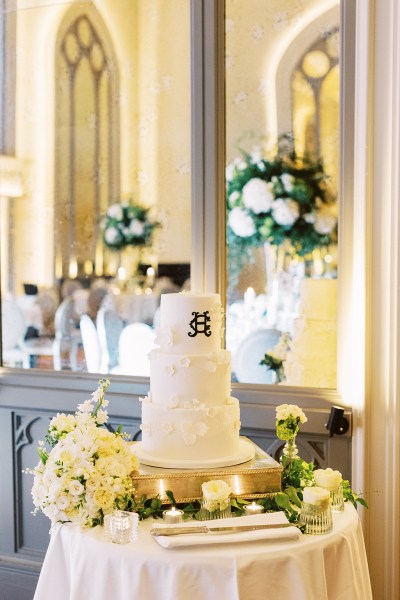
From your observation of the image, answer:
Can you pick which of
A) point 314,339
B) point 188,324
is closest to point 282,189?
point 314,339

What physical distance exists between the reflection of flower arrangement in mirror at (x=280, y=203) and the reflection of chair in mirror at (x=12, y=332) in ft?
4.61

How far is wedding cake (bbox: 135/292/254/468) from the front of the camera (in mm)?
2830

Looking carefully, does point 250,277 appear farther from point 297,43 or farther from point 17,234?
point 17,234

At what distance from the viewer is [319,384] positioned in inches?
147

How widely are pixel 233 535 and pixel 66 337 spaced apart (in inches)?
85.1

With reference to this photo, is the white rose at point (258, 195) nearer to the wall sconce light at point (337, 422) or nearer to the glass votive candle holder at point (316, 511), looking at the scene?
the wall sconce light at point (337, 422)

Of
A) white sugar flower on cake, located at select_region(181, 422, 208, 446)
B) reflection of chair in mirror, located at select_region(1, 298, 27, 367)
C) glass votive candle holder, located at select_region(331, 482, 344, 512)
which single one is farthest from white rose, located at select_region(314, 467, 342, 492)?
reflection of chair in mirror, located at select_region(1, 298, 27, 367)

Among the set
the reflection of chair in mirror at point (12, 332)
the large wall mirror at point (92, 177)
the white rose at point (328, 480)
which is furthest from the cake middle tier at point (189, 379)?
the reflection of chair in mirror at point (12, 332)

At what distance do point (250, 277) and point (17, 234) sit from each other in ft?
4.84

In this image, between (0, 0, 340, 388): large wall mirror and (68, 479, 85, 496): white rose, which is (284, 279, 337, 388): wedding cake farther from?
(68, 479, 85, 496): white rose

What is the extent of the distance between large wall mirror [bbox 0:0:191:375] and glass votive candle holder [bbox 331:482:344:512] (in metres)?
1.62

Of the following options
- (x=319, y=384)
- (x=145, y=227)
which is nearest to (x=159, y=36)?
(x=145, y=227)

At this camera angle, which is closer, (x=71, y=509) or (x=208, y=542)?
(x=208, y=542)

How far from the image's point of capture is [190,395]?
9.39ft
